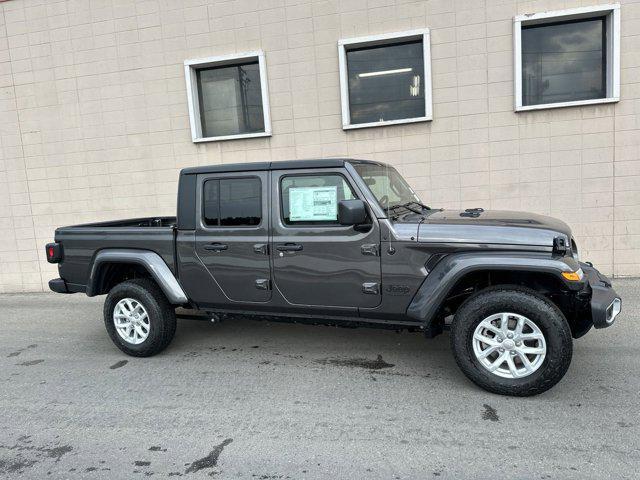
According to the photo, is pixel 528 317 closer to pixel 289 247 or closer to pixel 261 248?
pixel 289 247

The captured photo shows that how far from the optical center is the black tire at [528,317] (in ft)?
11.2

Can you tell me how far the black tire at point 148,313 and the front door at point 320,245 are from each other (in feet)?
4.28

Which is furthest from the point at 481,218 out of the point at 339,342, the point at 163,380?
the point at 163,380

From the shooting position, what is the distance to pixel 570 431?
122 inches

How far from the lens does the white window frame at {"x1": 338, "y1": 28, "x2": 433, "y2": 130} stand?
24.4 ft

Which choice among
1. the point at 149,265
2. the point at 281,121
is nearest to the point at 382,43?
the point at 281,121

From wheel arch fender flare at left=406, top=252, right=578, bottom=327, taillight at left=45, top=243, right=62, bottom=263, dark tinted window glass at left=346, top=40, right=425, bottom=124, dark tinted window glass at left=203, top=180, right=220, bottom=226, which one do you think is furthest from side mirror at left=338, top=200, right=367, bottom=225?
dark tinted window glass at left=346, top=40, right=425, bottom=124

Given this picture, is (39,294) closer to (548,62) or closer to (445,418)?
(445,418)

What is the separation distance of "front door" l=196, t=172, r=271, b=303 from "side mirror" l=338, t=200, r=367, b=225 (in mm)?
842

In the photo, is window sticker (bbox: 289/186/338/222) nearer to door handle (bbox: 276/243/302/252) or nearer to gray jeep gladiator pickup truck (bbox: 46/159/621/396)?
gray jeep gladiator pickup truck (bbox: 46/159/621/396)

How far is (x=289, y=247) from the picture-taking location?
13.7ft

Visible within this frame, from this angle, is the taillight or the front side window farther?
the taillight

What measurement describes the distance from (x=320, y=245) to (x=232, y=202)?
102 cm

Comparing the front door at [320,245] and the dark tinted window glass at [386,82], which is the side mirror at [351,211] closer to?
the front door at [320,245]
